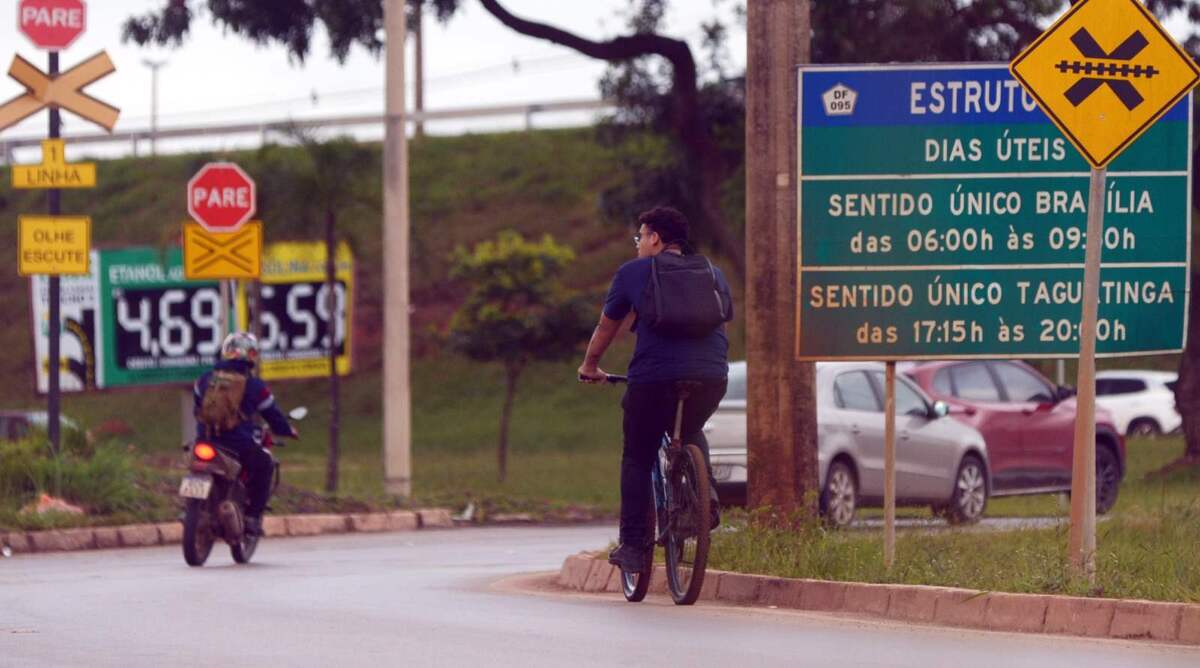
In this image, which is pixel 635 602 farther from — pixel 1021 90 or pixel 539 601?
pixel 1021 90

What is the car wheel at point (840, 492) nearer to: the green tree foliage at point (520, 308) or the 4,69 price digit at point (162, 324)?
the green tree foliage at point (520, 308)

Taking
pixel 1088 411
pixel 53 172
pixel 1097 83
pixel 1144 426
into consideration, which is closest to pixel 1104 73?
pixel 1097 83

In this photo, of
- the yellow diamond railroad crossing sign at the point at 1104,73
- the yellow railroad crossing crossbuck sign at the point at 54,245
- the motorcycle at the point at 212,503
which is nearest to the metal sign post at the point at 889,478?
the yellow diamond railroad crossing sign at the point at 1104,73

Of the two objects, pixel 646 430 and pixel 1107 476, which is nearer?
pixel 646 430

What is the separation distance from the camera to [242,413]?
15.4 m

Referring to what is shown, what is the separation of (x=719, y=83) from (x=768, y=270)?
16.4m

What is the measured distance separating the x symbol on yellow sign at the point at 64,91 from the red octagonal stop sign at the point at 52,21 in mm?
243

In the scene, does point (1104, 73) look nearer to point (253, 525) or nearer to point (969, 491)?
point (253, 525)

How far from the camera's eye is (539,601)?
1113 cm

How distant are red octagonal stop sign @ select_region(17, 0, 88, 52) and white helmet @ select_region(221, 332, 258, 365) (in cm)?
438

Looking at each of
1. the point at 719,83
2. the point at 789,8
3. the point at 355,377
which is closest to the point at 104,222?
the point at 355,377

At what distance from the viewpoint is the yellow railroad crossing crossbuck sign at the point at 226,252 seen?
2059 centimetres

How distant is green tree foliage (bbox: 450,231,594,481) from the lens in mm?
33625

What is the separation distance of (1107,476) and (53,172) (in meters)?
9.72
